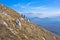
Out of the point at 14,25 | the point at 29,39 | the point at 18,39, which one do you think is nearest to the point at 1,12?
the point at 14,25

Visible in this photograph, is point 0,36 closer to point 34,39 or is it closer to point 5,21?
point 5,21

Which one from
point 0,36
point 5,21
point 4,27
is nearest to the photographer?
point 0,36

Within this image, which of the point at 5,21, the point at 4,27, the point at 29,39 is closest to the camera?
the point at 4,27

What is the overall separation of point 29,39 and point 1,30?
22216 millimetres

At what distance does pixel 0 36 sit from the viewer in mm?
89375

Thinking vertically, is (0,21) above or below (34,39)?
above

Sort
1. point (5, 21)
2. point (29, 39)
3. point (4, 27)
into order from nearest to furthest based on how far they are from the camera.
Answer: point (4, 27) → point (5, 21) → point (29, 39)

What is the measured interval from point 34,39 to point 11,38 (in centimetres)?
2753

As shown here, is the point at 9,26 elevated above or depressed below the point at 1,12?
below

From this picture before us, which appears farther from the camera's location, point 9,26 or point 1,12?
point 1,12

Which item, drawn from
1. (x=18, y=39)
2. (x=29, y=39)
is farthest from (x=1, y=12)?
(x=18, y=39)

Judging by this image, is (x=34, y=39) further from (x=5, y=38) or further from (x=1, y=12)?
(x=5, y=38)

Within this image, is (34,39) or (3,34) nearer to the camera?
(3,34)

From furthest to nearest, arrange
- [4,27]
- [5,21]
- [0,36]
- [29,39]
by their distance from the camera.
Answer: [29,39] → [5,21] → [4,27] → [0,36]
